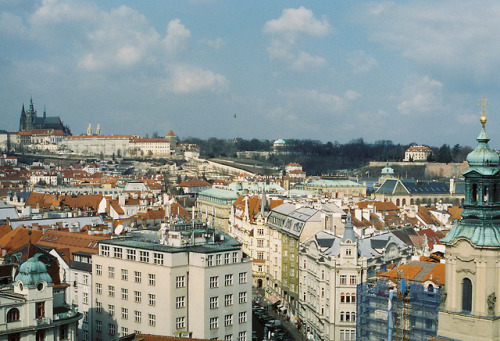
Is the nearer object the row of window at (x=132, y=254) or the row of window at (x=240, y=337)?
the row of window at (x=132, y=254)

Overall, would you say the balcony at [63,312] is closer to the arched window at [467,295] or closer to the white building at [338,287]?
the white building at [338,287]

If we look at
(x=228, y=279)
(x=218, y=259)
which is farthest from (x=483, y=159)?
(x=228, y=279)

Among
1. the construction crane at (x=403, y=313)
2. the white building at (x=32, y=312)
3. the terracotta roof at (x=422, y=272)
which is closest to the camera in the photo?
the white building at (x=32, y=312)

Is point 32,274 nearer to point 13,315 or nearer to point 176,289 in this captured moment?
point 13,315

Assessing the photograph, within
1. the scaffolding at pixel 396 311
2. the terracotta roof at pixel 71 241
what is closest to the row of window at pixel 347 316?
the scaffolding at pixel 396 311

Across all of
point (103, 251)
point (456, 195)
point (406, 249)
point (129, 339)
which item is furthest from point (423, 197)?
point (129, 339)

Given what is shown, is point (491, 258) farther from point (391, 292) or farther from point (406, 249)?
point (406, 249)

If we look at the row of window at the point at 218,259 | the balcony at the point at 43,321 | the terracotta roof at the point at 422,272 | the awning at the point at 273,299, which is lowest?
the awning at the point at 273,299
